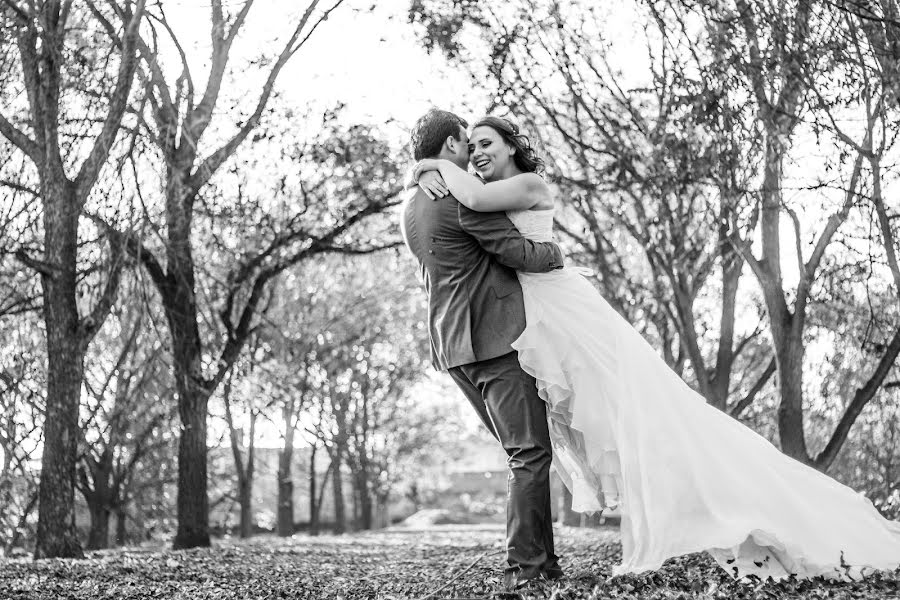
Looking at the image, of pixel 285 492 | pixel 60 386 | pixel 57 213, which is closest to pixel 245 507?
pixel 285 492

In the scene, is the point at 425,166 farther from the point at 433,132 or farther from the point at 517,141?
the point at 517,141

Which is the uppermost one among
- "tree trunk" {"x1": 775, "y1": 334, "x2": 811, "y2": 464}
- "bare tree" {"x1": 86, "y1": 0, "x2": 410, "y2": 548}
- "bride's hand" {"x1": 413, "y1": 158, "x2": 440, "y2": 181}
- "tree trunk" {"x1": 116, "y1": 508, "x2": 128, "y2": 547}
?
"bare tree" {"x1": 86, "y1": 0, "x2": 410, "y2": 548}

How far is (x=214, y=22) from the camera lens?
32.7ft

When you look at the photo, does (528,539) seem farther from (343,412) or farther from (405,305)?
(343,412)

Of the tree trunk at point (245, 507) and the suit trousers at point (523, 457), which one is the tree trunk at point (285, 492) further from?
the suit trousers at point (523, 457)

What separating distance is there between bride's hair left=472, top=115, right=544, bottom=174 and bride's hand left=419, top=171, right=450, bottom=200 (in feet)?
1.41

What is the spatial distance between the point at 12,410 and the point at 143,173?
12.0 ft

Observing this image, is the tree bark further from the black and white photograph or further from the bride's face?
the bride's face

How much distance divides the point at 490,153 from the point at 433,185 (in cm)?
38

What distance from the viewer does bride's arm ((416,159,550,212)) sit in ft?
15.4

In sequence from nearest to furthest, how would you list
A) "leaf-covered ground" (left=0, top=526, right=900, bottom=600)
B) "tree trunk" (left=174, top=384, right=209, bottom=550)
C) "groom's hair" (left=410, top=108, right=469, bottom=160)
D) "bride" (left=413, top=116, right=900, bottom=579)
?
1. "leaf-covered ground" (left=0, top=526, right=900, bottom=600)
2. "bride" (left=413, top=116, right=900, bottom=579)
3. "groom's hair" (left=410, top=108, right=469, bottom=160)
4. "tree trunk" (left=174, top=384, right=209, bottom=550)

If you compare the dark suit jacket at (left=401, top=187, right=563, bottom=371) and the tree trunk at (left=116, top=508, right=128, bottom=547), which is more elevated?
the dark suit jacket at (left=401, top=187, right=563, bottom=371)

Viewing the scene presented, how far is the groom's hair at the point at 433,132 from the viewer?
5.02 metres

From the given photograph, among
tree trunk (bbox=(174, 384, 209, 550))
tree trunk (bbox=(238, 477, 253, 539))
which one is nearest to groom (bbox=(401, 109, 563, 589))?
tree trunk (bbox=(174, 384, 209, 550))
